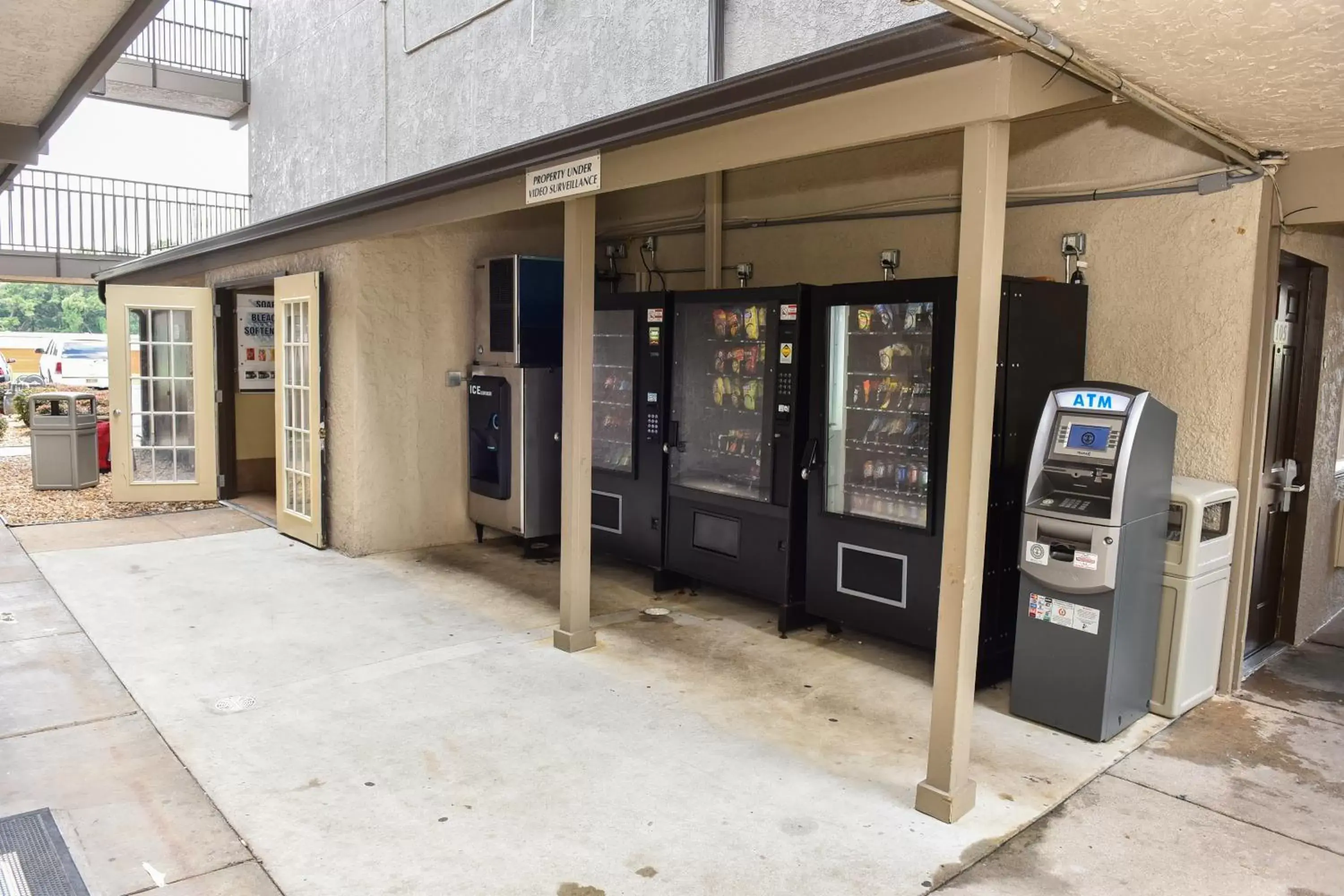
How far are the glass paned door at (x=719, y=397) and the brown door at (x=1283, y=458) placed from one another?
2532mm

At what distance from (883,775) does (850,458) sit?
1.87 meters

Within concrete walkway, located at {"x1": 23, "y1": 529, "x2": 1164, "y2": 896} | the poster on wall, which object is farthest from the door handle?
the poster on wall

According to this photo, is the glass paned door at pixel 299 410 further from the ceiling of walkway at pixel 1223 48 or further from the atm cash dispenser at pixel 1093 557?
the ceiling of walkway at pixel 1223 48

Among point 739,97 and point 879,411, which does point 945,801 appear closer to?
point 879,411

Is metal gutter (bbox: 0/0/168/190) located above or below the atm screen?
above

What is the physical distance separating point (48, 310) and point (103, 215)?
97.9ft

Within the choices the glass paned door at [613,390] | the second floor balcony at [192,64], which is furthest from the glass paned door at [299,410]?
the second floor balcony at [192,64]

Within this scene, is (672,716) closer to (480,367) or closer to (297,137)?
(480,367)

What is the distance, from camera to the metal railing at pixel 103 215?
563 inches

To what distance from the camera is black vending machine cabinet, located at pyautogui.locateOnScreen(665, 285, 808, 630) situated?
4883 mm

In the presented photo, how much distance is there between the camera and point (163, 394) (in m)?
8.70

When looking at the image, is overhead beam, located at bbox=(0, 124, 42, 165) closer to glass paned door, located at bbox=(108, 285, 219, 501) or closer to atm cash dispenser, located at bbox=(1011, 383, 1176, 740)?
glass paned door, located at bbox=(108, 285, 219, 501)

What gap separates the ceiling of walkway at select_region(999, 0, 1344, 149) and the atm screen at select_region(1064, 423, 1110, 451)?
3.93 feet

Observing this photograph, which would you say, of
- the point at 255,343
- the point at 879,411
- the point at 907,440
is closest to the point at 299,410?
the point at 255,343
